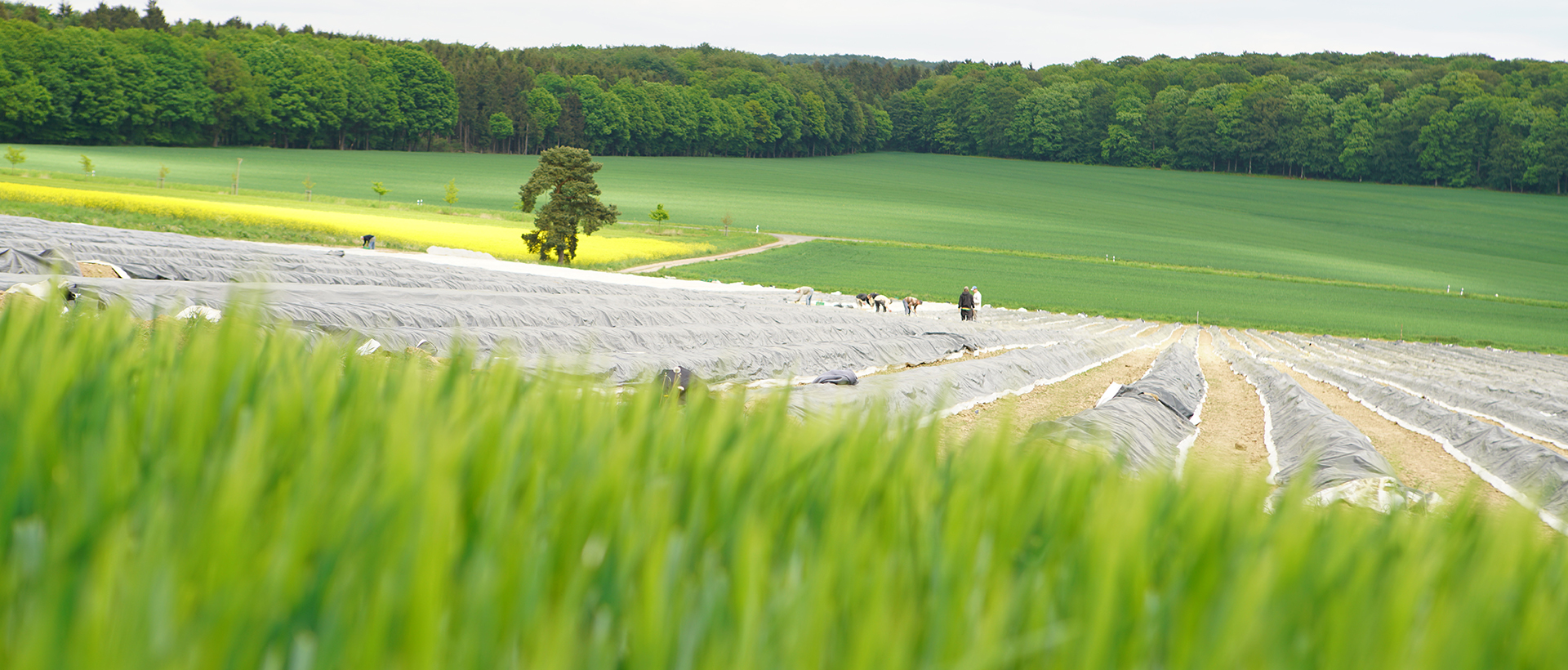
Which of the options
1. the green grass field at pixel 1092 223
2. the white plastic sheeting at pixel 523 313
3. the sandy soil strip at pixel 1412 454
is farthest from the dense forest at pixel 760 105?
the sandy soil strip at pixel 1412 454

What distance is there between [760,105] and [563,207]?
107292 mm

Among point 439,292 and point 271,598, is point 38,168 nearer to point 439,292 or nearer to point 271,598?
point 439,292

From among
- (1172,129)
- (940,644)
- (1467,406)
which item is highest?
(1172,129)

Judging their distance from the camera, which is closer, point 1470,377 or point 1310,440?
point 1310,440

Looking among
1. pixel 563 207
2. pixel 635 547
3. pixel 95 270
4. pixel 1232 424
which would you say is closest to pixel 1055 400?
pixel 1232 424

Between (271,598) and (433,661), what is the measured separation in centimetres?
17

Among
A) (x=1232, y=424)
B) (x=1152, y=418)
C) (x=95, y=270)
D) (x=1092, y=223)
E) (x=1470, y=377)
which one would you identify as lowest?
(x=1232, y=424)

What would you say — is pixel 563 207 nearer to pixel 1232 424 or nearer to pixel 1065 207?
pixel 1232 424

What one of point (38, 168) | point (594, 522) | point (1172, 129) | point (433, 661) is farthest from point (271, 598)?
point (1172, 129)

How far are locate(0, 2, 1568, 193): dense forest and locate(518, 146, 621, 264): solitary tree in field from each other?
7333 centimetres

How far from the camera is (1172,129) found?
13825 cm

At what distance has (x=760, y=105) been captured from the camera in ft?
475

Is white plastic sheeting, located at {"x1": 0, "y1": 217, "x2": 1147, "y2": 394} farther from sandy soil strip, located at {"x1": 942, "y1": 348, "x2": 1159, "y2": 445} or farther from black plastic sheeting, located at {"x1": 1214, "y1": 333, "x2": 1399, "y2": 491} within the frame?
black plastic sheeting, located at {"x1": 1214, "y1": 333, "x2": 1399, "y2": 491}

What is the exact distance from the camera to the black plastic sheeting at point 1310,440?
9273 millimetres
